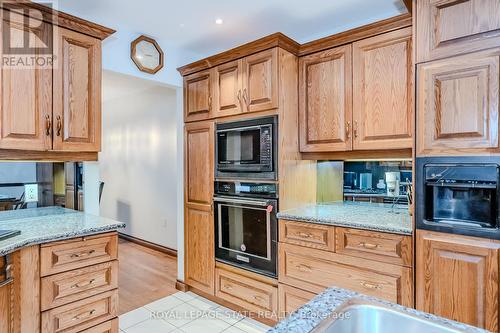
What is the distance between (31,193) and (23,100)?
2.68ft

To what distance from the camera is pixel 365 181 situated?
2695 millimetres

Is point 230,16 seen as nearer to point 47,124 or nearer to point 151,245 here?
point 47,124

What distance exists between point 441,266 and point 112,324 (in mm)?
2078

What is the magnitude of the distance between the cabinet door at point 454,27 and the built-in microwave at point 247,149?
1.11m

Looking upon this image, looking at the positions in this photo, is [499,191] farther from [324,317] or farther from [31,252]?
[31,252]

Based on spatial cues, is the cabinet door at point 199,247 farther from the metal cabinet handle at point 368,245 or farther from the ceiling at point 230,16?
the ceiling at point 230,16

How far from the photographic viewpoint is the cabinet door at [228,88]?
2.57 meters

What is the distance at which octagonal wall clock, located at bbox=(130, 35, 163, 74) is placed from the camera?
2666 millimetres

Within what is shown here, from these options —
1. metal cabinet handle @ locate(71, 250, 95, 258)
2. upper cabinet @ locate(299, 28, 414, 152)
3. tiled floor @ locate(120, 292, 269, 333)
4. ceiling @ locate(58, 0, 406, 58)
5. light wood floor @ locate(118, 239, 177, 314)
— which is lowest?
tiled floor @ locate(120, 292, 269, 333)

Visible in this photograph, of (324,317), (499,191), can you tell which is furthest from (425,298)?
(324,317)

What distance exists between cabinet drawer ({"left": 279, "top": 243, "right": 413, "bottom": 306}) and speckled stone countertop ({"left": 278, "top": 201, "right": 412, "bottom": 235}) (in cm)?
23

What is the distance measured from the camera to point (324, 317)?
0.76m

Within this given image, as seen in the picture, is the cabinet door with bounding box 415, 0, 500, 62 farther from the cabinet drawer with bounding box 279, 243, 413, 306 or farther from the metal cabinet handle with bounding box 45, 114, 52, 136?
the metal cabinet handle with bounding box 45, 114, 52, 136

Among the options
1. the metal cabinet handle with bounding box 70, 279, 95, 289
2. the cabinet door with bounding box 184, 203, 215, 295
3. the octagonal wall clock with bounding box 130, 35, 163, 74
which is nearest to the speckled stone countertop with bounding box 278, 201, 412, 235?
the cabinet door with bounding box 184, 203, 215, 295
